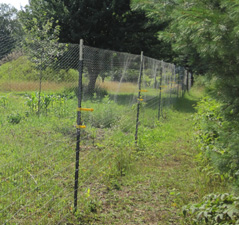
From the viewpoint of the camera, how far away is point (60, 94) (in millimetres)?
3740

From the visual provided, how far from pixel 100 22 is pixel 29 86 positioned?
11880mm

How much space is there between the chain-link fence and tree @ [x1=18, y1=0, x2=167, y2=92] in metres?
7.11

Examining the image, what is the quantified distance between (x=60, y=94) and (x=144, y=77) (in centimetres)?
420

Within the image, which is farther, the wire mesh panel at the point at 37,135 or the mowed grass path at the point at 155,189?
the mowed grass path at the point at 155,189

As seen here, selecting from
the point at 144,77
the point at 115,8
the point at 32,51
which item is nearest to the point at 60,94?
the point at 32,51

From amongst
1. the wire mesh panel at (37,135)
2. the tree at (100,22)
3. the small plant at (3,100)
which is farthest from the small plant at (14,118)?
the tree at (100,22)

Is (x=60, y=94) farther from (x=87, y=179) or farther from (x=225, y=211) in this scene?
(x=225, y=211)

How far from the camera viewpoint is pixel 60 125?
5.45m

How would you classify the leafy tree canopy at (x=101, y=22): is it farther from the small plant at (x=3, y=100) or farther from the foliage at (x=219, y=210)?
the foliage at (x=219, y=210)

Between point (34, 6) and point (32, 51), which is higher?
point (34, 6)

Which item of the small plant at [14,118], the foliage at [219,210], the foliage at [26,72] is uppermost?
the foliage at [26,72]

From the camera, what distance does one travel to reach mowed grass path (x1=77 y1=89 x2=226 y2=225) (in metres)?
3.51

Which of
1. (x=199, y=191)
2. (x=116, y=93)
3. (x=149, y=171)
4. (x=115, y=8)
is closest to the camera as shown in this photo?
(x=199, y=191)

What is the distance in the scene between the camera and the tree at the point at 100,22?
13219 mm
